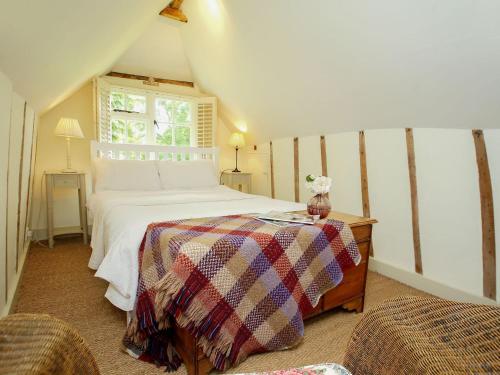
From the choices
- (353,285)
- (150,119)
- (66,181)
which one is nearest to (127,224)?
(353,285)

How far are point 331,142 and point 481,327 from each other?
2.39 meters

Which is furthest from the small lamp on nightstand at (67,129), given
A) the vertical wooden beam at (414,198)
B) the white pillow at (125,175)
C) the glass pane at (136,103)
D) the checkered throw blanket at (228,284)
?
the vertical wooden beam at (414,198)

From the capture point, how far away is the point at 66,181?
2.99 metres

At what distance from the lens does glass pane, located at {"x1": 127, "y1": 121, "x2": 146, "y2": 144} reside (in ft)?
12.5

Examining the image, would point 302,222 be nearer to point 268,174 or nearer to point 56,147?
point 268,174

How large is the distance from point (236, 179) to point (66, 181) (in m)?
2.16

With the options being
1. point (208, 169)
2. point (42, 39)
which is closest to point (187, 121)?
point (208, 169)

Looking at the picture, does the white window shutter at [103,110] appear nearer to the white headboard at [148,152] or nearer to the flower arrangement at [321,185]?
the white headboard at [148,152]

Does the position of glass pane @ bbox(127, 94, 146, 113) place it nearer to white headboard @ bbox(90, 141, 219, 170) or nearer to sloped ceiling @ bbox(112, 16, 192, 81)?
sloped ceiling @ bbox(112, 16, 192, 81)

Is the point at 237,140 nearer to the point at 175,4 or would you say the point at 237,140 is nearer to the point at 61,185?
the point at 175,4

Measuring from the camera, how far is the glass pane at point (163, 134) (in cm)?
399

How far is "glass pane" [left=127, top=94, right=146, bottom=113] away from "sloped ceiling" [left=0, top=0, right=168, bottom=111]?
3.91 feet

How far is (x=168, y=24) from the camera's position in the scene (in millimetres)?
3551

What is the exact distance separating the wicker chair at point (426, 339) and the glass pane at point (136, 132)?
3.76 meters
